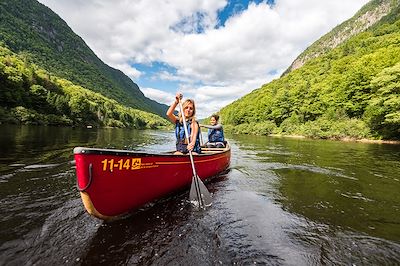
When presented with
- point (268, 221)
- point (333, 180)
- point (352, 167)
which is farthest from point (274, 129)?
point (268, 221)

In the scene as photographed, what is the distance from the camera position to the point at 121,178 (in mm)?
5242

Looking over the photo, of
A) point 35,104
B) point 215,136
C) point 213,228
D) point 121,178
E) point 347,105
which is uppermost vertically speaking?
point 35,104

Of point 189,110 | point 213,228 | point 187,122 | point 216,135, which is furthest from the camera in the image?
point 216,135

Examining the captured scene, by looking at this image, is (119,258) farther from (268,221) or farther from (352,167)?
(352,167)

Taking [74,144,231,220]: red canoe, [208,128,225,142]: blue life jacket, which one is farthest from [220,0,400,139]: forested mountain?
[74,144,231,220]: red canoe

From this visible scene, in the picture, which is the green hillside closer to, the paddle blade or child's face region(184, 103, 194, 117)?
child's face region(184, 103, 194, 117)

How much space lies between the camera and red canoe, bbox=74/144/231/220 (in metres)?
4.60

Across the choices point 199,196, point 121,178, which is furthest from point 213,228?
point 121,178

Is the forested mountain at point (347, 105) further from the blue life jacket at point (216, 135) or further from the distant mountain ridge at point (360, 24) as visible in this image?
the distant mountain ridge at point (360, 24)

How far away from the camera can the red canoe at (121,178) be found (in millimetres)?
4598

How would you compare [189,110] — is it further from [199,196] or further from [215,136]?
[215,136]

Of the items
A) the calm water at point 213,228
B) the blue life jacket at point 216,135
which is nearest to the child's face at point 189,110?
the calm water at point 213,228

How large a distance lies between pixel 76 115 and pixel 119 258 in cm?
8481

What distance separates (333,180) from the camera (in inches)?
424
